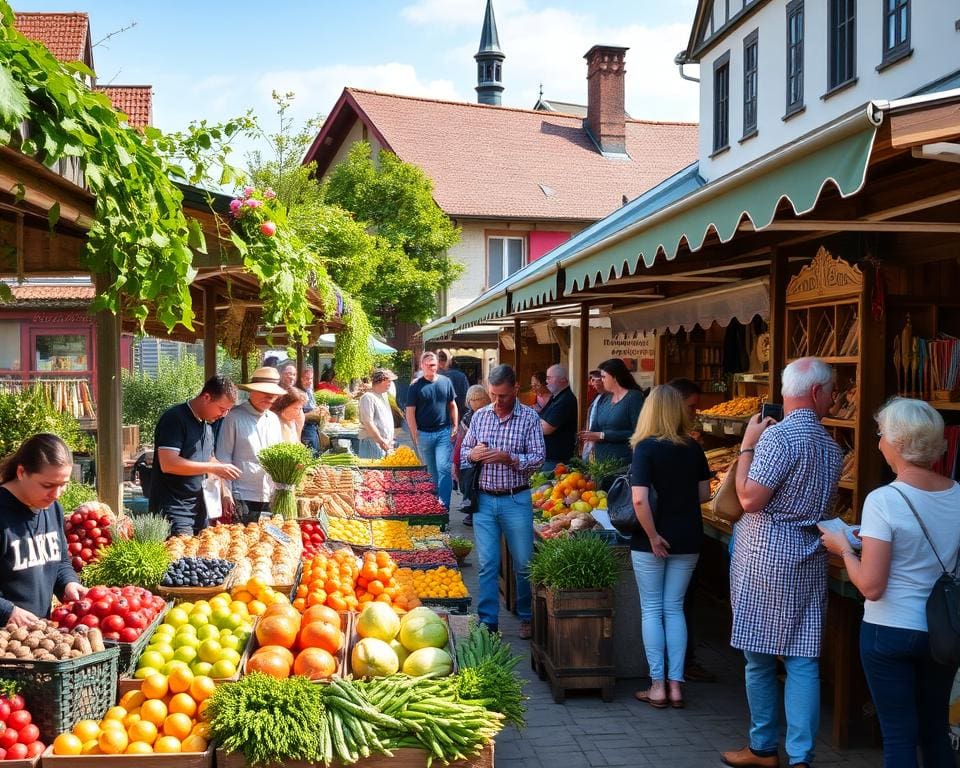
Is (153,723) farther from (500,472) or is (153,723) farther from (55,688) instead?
(500,472)

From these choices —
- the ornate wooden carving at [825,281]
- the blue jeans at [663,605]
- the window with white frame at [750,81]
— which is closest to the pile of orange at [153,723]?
the blue jeans at [663,605]

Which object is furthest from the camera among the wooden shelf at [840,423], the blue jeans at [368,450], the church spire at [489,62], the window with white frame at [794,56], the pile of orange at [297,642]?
the church spire at [489,62]

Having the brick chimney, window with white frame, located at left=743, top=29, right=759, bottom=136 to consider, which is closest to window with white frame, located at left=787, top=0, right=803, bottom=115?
window with white frame, located at left=743, top=29, right=759, bottom=136

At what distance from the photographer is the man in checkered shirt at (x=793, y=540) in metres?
4.26

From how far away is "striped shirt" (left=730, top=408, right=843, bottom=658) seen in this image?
425 cm

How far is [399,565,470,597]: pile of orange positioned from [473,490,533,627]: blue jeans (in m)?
0.19

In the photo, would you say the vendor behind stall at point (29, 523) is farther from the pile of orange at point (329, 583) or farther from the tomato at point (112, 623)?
the pile of orange at point (329, 583)

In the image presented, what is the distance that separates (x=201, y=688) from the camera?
12.3ft

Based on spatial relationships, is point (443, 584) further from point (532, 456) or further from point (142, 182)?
point (142, 182)

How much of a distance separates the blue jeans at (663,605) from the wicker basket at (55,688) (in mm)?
3127

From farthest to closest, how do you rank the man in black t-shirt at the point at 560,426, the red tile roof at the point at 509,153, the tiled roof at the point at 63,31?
the red tile roof at the point at 509,153, the tiled roof at the point at 63,31, the man in black t-shirt at the point at 560,426

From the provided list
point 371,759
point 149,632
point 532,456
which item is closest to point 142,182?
point 149,632

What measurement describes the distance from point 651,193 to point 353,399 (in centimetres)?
1184

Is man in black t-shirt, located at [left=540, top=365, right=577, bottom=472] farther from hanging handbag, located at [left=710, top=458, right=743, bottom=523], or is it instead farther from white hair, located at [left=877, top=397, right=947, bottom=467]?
white hair, located at [left=877, top=397, right=947, bottom=467]
